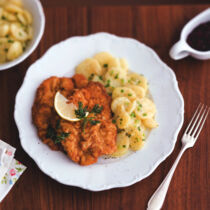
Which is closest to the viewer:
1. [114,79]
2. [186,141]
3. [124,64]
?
[186,141]

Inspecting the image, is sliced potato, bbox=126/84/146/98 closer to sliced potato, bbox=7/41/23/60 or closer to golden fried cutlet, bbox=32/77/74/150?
golden fried cutlet, bbox=32/77/74/150

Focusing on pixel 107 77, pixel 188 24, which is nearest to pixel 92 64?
pixel 107 77

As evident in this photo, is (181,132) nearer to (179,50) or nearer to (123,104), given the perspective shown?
(123,104)

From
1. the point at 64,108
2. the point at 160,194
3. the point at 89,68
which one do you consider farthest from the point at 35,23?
the point at 160,194

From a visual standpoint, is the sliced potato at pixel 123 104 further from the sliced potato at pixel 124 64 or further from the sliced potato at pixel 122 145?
the sliced potato at pixel 124 64

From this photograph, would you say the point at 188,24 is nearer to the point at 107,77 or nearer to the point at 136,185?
the point at 107,77
